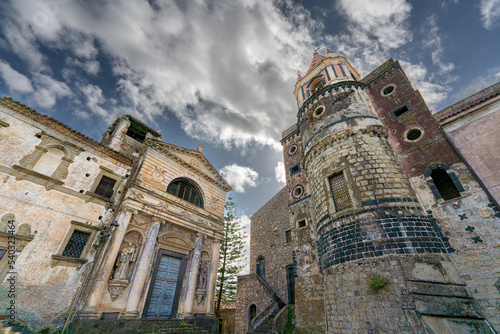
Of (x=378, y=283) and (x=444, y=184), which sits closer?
(x=378, y=283)

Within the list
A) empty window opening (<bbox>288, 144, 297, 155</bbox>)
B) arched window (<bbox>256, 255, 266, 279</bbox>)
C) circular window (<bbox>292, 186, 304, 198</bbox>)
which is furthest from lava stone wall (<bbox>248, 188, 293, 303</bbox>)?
empty window opening (<bbox>288, 144, 297, 155</bbox>)

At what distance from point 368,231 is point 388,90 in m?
8.37

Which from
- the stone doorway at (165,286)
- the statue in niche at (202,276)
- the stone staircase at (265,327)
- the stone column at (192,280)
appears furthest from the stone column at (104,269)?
the stone staircase at (265,327)

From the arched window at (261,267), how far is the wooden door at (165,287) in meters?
7.26

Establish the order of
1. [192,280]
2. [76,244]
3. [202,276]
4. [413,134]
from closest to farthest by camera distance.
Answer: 1. [76,244]
2. [413,134]
3. [192,280]
4. [202,276]

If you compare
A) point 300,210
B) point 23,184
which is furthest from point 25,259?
point 300,210

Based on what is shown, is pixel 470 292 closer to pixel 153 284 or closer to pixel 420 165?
pixel 420 165

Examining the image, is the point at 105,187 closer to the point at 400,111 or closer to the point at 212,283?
the point at 212,283

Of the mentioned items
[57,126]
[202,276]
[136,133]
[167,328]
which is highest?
[136,133]

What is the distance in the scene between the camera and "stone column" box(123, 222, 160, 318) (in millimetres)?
8430

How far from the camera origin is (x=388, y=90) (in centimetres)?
1150

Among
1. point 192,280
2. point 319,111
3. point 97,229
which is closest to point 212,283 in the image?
point 192,280

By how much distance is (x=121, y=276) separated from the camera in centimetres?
858

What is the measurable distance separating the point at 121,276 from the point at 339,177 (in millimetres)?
10079
